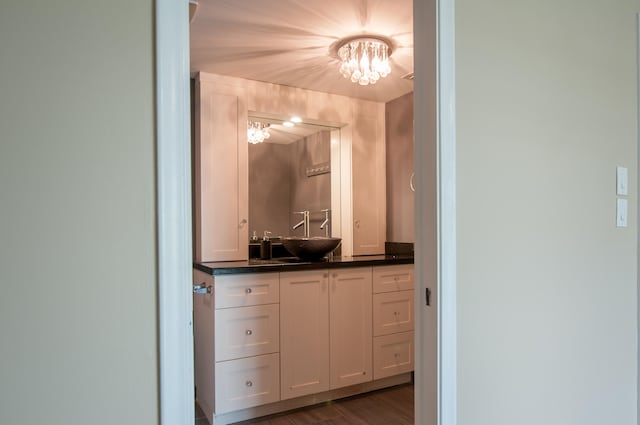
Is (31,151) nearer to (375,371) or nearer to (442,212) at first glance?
(442,212)

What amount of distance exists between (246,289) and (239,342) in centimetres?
32

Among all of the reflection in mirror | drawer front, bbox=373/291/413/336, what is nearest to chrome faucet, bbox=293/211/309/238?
the reflection in mirror

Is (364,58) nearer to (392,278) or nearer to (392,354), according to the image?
(392,278)

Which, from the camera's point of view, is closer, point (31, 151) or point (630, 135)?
point (31, 151)

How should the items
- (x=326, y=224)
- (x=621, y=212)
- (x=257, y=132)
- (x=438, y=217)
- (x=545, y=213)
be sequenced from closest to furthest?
(x=438, y=217) → (x=545, y=213) → (x=621, y=212) → (x=257, y=132) → (x=326, y=224)

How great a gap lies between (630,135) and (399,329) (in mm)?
1937

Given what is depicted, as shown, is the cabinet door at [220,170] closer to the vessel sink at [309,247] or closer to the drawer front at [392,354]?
the vessel sink at [309,247]

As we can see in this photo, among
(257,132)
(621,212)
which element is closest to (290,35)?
(257,132)

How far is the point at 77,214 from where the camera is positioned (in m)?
0.76

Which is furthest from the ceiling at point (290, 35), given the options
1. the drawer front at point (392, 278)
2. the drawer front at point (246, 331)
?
the drawer front at point (246, 331)

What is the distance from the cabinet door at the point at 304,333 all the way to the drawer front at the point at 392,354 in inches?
17.0

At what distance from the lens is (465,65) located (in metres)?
1.24

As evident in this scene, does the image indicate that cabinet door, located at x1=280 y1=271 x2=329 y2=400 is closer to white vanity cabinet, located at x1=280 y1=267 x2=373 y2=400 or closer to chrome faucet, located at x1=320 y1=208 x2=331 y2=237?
white vanity cabinet, located at x1=280 y1=267 x2=373 y2=400

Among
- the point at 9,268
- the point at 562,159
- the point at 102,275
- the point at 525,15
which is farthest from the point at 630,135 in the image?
the point at 9,268
